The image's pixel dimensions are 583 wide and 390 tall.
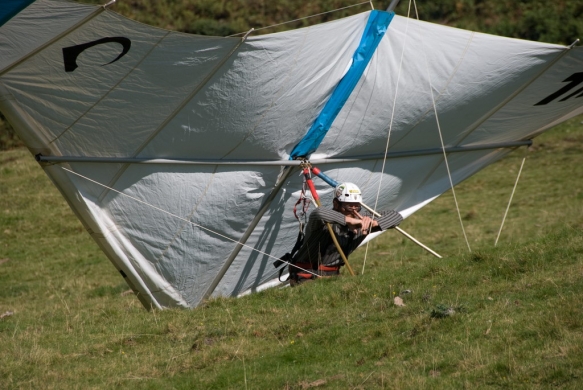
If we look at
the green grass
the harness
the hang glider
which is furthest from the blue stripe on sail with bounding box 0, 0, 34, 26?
the harness

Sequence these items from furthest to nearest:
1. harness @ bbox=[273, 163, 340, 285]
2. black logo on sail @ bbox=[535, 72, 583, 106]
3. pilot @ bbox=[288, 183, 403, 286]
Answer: black logo on sail @ bbox=[535, 72, 583, 106]
harness @ bbox=[273, 163, 340, 285]
pilot @ bbox=[288, 183, 403, 286]

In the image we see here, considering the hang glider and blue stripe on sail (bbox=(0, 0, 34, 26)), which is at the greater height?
blue stripe on sail (bbox=(0, 0, 34, 26))

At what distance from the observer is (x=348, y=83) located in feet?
33.7

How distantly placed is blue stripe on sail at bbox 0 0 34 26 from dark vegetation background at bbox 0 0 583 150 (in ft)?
92.0

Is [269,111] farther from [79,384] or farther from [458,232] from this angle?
[458,232]

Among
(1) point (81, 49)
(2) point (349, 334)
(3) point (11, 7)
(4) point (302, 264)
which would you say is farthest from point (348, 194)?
(3) point (11, 7)

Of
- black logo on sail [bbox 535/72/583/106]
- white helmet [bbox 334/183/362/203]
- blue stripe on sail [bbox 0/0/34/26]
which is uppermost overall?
blue stripe on sail [bbox 0/0/34/26]

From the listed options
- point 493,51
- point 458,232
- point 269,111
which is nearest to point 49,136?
point 269,111

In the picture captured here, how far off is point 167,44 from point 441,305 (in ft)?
12.4

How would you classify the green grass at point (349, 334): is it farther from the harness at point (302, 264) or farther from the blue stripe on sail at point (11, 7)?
the blue stripe on sail at point (11, 7)

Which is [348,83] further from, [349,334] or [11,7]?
[11,7]

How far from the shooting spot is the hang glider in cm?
845

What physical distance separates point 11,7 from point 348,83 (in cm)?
438

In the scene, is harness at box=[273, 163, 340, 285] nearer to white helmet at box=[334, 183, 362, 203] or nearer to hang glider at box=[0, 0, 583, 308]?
hang glider at box=[0, 0, 583, 308]
